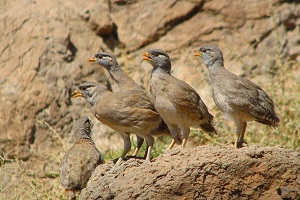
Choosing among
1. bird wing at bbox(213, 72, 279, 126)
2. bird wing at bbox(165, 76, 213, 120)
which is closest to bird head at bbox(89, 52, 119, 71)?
bird wing at bbox(165, 76, 213, 120)

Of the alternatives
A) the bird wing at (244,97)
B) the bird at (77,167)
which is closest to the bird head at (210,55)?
the bird wing at (244,97)

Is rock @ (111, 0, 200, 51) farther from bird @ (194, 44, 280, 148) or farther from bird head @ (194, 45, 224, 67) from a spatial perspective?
bird @ (194, 44, 280, 148)

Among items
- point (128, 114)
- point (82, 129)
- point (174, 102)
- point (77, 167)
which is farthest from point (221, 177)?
point (82, 129)

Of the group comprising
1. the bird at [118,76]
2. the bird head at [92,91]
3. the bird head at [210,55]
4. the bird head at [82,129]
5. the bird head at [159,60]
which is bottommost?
the bird head at [82,129]

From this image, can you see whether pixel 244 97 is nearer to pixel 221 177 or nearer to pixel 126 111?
pixel 221 177

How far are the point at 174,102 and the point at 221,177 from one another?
1.55 m

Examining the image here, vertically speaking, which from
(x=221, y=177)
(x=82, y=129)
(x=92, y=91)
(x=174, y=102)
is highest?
(x=174, y=102)

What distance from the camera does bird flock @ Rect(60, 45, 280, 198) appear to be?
9.90m

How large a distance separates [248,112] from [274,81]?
16.3 feet

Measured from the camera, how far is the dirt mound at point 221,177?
346 inches

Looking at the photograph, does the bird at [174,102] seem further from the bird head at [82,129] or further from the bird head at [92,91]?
the bird head at [82,129]

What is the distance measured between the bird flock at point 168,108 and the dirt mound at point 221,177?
771 millimetres

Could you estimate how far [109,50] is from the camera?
52.9 feet

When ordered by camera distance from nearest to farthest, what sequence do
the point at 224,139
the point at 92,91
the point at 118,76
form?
the point at 92,91 → the point at 118,76 → the point at 224,139
